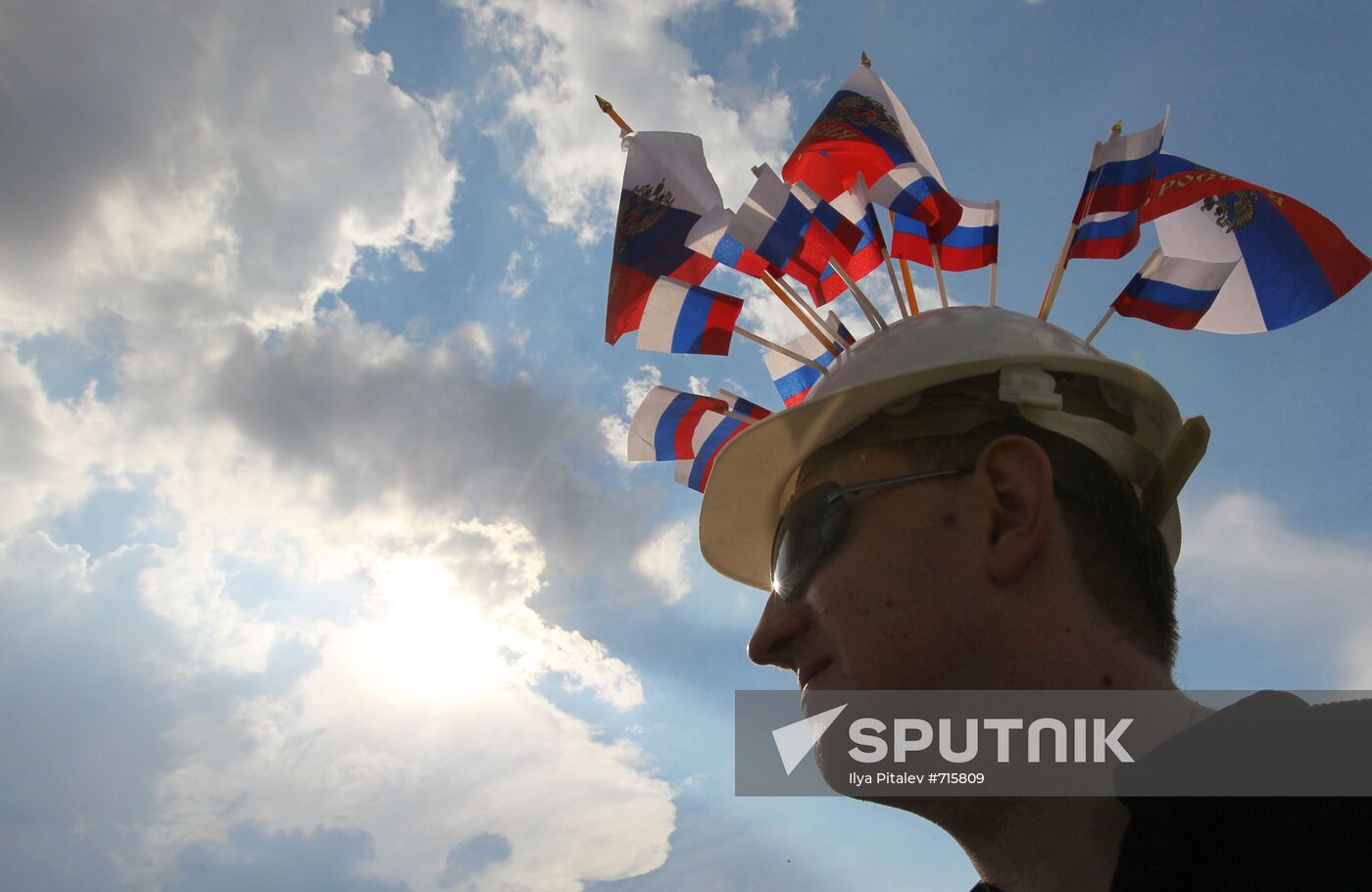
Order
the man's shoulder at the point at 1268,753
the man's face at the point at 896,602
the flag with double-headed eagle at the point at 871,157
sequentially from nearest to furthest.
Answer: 1. the man's shoulder at the point at 1268,753
2. the man's face at the point at 896,602
3. the flag with double-headed eagle at the point at 871,157

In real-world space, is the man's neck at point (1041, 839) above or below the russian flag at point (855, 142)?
below

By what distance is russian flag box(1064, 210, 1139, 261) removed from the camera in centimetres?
398

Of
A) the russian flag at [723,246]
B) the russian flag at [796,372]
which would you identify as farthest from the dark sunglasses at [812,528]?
the russian flag at [796,372]

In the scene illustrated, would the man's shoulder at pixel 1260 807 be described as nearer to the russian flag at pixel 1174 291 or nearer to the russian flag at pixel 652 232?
the russian flag at pixel 1174 291

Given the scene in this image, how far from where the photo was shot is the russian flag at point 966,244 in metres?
4.50

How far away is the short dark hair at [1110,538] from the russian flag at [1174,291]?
4.67 ft

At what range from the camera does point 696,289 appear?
14.5ft

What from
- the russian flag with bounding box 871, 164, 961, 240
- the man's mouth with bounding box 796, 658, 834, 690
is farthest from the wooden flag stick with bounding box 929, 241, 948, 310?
the man's mouth with bounding box 796, 658, 834, 690

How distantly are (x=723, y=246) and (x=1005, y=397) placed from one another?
1.75 m

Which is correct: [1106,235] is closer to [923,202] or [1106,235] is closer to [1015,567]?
[923,202]

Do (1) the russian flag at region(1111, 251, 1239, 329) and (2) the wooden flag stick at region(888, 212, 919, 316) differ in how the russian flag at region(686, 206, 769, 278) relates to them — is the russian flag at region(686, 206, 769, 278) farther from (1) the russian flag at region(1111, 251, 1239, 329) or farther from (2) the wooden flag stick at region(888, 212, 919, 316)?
(1) the russian flag at region(1111, 251, 1239, 329)

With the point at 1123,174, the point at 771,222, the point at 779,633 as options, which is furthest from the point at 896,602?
the point at 1123,174

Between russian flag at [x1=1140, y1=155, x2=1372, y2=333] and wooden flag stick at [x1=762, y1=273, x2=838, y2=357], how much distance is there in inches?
Answer: 63.5

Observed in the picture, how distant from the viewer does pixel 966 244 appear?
4605 mm
